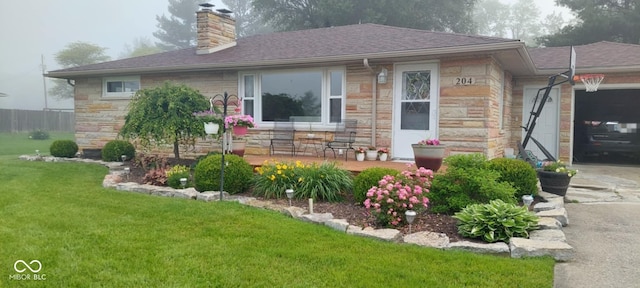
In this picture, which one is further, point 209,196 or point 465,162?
point 209,196

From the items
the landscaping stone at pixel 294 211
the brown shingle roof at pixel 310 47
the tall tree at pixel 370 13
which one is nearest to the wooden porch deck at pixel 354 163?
the landscaping stone at pixel 294 211

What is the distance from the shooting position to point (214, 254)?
3.46 metres

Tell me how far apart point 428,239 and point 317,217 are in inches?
49.5

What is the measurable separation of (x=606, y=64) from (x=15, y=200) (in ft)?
36.6

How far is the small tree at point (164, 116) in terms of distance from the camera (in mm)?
7578

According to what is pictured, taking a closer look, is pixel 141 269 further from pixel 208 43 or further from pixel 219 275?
pixel 208 43

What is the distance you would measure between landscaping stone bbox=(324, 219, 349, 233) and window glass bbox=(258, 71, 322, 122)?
176 inches

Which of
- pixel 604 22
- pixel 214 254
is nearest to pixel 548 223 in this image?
pixel 214 254

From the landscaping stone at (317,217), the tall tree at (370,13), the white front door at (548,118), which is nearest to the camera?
Answer: the landscaping stone at (317,217)

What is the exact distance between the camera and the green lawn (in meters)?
2.99

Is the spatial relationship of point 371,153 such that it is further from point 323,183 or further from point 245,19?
point 245,19

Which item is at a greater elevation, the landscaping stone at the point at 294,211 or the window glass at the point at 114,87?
the window glass at the point at 114,87

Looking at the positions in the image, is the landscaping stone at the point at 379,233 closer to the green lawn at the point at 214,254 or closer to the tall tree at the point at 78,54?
the green lawn at the point at 214,254

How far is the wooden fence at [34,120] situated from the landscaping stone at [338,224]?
25029mm
